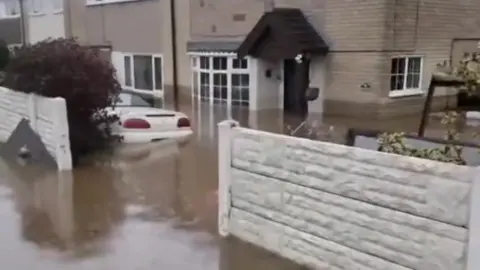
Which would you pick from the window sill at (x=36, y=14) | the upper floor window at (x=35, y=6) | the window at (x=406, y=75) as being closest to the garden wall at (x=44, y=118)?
the window at (x=406, y=75)

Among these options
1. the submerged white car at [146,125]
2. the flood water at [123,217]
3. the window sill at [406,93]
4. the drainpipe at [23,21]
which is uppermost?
the drainpipe at [23,21]

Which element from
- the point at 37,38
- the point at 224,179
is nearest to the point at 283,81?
the point at 224,179

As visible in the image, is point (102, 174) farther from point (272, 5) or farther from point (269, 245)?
point (272, 5)

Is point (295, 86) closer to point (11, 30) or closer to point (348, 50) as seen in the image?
point (348, 50)

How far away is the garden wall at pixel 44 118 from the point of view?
429 inches

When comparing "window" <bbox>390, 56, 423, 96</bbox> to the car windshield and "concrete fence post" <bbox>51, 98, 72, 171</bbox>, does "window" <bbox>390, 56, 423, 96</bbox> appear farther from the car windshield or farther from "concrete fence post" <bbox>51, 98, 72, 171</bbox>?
"concrete fence post" <bbox>51, 98, 72, 171</bbox>

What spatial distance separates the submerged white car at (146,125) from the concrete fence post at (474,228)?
32.4 feet

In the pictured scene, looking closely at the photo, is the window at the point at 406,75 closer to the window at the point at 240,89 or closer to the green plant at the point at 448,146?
the window at the point at 240,89

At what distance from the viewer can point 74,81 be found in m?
11.7

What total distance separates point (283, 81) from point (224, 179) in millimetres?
13917

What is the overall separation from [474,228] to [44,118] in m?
9.12

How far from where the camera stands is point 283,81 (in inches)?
811

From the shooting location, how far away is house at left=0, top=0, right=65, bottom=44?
108 ft

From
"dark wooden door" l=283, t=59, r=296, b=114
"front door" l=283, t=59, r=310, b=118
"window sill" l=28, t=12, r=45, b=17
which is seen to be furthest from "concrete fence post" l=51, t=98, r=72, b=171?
"window sill" l=28, t=12, r=45, b=17
